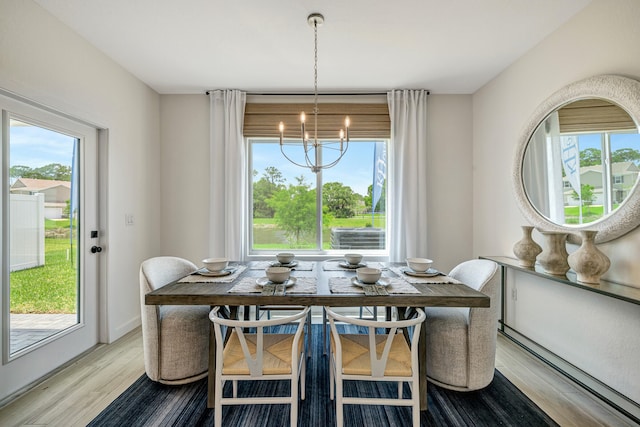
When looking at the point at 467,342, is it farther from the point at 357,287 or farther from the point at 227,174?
the point at 227,174

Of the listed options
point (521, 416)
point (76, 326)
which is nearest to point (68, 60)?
point (76, 326)

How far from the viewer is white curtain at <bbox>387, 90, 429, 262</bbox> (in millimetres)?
3279

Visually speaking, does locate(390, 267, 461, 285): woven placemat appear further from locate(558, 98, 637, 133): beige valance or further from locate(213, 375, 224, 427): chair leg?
locate(558, 98, 637, 133): beige valance

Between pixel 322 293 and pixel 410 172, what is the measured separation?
7.02 feet

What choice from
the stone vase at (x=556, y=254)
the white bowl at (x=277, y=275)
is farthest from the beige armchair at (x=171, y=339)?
the stone vase at (x=556, y=254)

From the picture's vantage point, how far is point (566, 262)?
203cm

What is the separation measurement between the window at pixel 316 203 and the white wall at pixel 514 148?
1124 millimetres

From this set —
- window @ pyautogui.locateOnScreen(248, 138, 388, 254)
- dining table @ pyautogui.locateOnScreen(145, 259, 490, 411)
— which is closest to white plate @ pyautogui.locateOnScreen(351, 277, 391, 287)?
dining table @ pyautogui.locateOnScreen(145, 259, 490, 411)

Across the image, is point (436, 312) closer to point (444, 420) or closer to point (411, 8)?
point (444, 420)

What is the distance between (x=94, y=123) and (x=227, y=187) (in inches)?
49.9

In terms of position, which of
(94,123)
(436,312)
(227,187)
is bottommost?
(436,312)

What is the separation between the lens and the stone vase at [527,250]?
2314mm

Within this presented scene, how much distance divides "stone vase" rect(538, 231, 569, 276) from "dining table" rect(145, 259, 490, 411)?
2.65ft

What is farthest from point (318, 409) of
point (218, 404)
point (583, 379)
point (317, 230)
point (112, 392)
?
point (317, 230)
